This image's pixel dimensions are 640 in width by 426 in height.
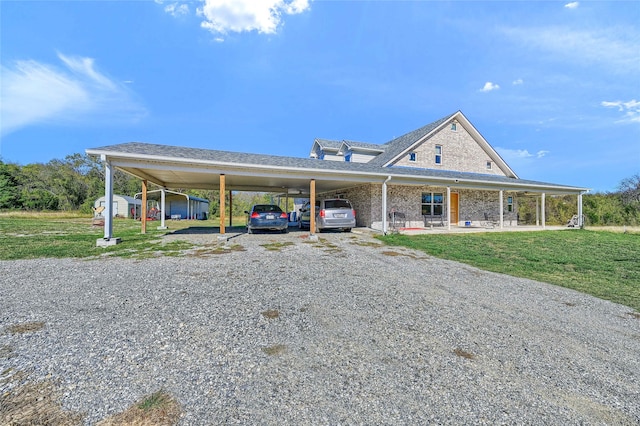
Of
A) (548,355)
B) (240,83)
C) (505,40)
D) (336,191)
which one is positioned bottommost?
(548,355)

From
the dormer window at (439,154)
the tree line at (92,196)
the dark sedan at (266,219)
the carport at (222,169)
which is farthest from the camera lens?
the tree line at (92,196)

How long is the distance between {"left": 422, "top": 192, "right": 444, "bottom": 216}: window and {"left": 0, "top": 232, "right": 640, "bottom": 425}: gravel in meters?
12.1

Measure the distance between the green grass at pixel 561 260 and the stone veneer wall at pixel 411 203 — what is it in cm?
390

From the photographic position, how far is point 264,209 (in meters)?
13.2

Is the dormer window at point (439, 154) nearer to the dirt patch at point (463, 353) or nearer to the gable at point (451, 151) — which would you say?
the gable at point (451, 151)

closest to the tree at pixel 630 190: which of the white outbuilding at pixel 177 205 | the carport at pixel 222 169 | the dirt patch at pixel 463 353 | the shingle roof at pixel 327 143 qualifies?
the carport at pixel 222 169

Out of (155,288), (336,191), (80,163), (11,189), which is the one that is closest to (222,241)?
(155,288)

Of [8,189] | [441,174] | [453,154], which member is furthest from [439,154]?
[8,189]

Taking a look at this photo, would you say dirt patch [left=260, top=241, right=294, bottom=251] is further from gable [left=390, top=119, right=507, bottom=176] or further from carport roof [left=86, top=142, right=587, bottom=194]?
gable [left=390, top=119, right=507, bottom=176]

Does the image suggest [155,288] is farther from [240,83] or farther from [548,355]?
[240,83]

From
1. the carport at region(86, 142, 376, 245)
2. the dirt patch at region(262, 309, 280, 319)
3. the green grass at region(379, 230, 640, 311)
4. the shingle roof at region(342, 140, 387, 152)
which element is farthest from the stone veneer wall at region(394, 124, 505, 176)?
the dirt patch at region(262, 309, 280, 319)

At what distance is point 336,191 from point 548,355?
17.5 meters

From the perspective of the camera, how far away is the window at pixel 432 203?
680 inches

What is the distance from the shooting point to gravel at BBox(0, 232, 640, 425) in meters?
2.04
